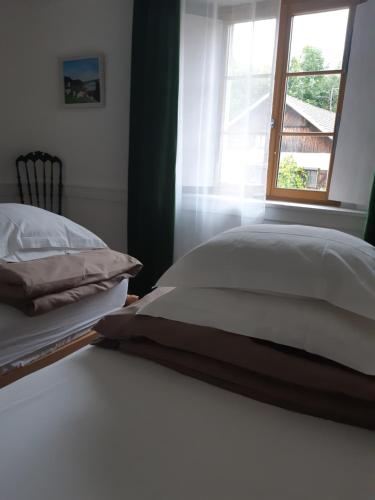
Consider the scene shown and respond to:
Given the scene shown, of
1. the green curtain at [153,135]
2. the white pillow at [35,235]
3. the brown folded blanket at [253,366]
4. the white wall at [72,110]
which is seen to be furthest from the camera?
the white wall at [72,110]

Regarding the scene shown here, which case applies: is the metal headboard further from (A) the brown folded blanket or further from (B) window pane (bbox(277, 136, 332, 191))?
(A) the brown folded blanket

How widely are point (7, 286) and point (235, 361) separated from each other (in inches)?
33.1

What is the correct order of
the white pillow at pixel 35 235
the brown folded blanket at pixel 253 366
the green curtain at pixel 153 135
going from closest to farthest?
the brown folded blanket at pixel 253 366 < the white pillow at pixel 35 235 < the green curtain at pixel 153 135

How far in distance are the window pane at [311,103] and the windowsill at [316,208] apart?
429 millimetres

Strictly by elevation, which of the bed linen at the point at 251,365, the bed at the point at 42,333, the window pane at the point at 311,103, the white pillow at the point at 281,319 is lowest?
the bed at the point at 42,333

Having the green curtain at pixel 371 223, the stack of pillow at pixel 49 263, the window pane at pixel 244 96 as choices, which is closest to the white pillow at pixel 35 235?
the stack of pillow at pixel 49 263

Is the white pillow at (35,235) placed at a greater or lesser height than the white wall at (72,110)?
lesser

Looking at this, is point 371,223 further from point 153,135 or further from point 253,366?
point 153,135

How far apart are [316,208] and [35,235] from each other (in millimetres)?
1427

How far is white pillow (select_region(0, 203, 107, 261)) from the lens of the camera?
151 centimetres

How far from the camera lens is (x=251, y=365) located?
883 millimetres

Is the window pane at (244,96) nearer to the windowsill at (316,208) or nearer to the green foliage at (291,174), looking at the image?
the green foliage at (291,174)

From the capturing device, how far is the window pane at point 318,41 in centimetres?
195

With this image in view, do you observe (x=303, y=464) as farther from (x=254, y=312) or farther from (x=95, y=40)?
(x=95, y=40)
